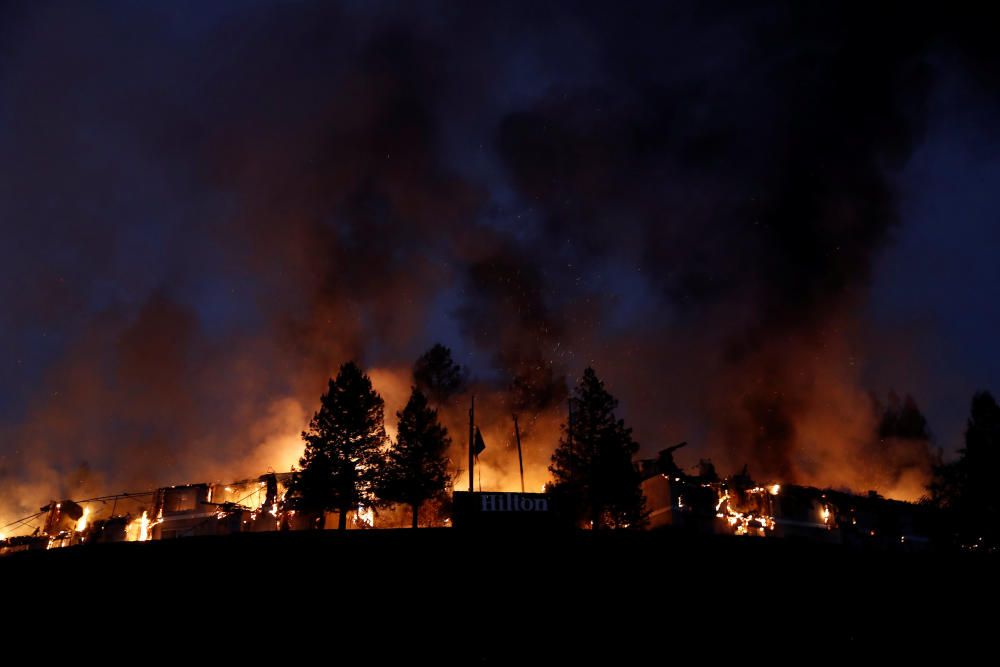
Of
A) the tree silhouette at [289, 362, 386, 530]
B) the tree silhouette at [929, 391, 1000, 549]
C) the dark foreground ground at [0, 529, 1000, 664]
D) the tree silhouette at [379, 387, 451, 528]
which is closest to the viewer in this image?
the dark foreground ground at [0, 529, 1000, 664]

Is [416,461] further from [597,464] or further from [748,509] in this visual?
[748,509]

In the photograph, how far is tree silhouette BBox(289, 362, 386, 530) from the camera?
46344 millimetres

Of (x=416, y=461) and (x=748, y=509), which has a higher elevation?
(x=416, y=461)

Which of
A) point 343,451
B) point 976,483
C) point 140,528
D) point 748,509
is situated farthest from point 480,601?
point 976,483

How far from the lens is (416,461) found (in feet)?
164

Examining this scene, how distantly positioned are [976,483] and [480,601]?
180 feet

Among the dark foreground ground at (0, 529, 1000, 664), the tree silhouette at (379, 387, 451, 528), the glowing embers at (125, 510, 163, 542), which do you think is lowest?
the dark foreground ground at (0, 529, 1000, 664)

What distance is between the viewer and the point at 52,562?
67.6 feet

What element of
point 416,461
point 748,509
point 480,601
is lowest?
point 480,601

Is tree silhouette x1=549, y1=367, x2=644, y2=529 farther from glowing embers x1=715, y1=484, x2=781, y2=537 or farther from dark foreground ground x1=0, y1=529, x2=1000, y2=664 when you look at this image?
dark foreground ground x1=0, y1=529, x2=1000, y2=664

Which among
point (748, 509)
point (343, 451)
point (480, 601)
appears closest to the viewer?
point (480, 601)

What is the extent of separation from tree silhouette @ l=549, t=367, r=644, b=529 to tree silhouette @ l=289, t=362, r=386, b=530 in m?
16.2

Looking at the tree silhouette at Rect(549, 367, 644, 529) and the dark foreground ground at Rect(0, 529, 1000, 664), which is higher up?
the tree silhouette at Rect(549, 367, 644, 529)

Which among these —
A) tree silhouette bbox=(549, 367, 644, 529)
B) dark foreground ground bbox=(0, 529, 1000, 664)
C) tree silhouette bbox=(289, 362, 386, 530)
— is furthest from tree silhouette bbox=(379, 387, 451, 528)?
dark foreground ground bbox=(0, 529, 1000, 664)
